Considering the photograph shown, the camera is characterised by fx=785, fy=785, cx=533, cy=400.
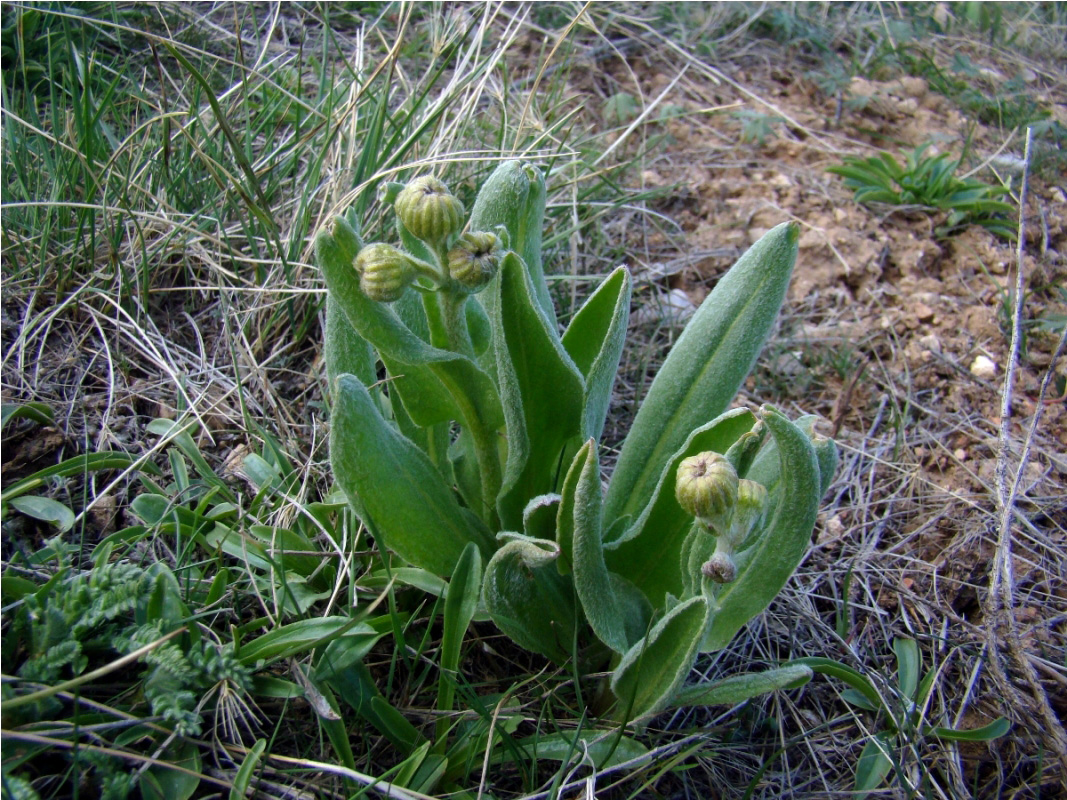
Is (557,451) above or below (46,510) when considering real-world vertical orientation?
above

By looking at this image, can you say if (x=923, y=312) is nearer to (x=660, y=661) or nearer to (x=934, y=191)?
(x=934, y=191)

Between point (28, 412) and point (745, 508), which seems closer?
point (745, 508)

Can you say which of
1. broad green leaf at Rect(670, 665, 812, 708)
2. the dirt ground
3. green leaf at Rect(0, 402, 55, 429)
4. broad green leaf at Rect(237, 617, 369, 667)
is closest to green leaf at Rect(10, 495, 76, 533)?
the dirt ground

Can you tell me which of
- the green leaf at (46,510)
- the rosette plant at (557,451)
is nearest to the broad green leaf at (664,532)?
the rosette plant at (557,451)

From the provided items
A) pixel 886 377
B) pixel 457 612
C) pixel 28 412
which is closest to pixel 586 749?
pixel 457 612

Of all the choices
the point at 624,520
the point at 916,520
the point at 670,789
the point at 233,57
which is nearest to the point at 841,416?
the point at 916,520

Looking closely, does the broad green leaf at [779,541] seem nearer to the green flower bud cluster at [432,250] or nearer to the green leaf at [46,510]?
the green flower bud cluster at [432,250]

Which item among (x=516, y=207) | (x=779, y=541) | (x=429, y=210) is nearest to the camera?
(x=429, y=210)

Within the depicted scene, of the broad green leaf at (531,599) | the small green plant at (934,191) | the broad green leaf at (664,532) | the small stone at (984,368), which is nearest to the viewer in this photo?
the broad green leaf at (531,599)
